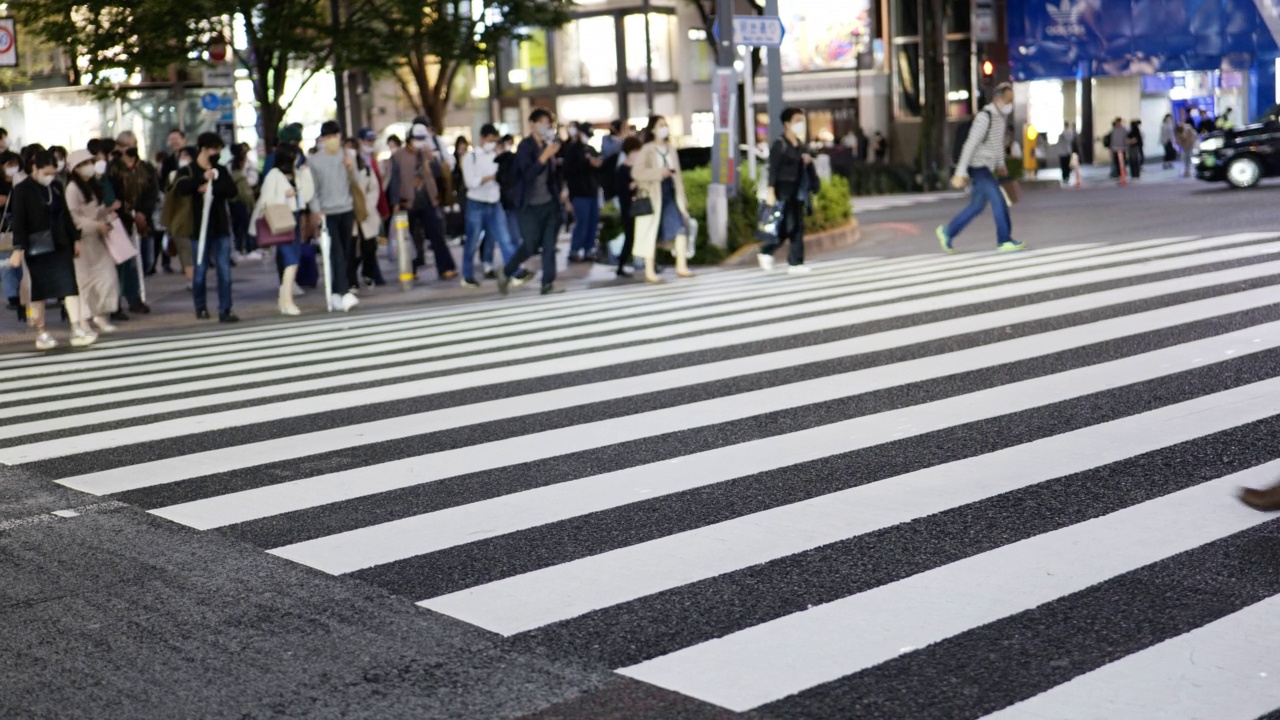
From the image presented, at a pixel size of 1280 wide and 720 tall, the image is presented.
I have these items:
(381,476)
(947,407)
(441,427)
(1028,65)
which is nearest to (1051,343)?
(947,407)

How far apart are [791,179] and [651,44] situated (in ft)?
125

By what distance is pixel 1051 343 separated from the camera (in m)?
9.95

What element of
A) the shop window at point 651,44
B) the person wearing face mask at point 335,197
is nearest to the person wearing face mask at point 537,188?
the person wearing face mask at point 335,197

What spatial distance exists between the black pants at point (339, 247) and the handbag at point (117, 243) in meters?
2.15

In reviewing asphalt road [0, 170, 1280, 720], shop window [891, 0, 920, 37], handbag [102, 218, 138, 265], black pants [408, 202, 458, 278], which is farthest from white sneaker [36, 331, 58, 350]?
shop window [891, 0, 920, 37]

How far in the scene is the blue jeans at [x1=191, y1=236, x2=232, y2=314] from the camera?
15.3m

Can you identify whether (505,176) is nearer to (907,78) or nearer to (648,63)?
(907,78)

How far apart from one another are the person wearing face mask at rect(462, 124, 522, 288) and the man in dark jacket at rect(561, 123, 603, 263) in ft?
5.19

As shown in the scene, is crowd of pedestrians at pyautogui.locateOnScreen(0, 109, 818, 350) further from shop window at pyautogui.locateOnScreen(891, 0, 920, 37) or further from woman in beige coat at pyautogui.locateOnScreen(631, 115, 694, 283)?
shop window at pyautogui.locateOnScreen(891, 0, 920, 37)

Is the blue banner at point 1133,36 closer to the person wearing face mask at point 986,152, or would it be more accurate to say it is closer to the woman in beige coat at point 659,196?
the person wearing face mask at point 986,152

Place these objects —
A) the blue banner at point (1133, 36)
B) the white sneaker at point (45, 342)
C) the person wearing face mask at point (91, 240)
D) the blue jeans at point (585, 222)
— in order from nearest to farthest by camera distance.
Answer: the person wearing face mask at point (91, 240) < the white sneaker at point (45, 342) < the blue jeans at point (585, 222) < the blue banner at point (1133, 36)

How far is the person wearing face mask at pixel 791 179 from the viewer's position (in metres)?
16.8

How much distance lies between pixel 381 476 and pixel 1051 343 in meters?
4.98

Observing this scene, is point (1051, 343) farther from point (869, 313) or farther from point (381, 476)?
point (381, 476)
